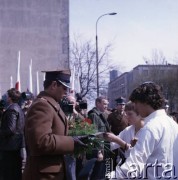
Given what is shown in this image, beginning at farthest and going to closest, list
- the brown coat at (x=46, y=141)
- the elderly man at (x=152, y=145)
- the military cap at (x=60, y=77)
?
the military cap at (x=60, y=77), the brown coat at (x=46, y=141), the elderly man at (x=152, y=145)

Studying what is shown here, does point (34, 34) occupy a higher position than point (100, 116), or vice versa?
point (34, 34)

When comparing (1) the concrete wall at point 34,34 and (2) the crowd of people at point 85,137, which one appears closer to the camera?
(2) the crowd of people at point 85,137

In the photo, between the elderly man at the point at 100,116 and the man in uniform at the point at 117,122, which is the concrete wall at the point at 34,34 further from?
the elderly man at the point at 100,116

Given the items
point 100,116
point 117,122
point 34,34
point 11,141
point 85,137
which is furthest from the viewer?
point 34,34

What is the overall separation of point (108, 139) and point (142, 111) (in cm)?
86

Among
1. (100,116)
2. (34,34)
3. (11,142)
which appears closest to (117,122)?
(100,116)

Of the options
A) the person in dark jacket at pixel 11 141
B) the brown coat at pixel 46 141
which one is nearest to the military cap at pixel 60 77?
the brown coat at pixel 46 141

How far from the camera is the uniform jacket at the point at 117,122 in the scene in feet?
30.6

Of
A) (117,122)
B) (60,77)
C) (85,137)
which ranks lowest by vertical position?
(117,122)

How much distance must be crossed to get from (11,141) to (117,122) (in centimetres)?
330

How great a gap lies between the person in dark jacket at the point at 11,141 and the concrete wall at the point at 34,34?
28.6m

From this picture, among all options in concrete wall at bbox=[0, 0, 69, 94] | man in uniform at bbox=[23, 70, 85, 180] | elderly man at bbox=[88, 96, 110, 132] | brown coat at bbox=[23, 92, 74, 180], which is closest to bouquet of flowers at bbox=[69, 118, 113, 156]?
man in uniform at bbox=[23, 70, 85, 180]

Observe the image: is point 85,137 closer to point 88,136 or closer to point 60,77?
point 88,136

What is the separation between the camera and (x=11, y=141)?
21.7ft
